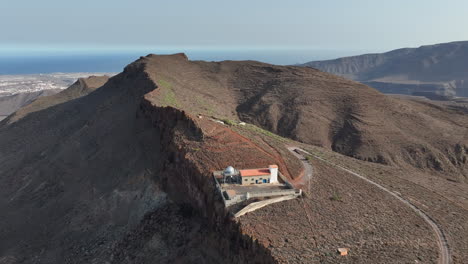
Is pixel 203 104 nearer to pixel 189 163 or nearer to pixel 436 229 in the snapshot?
Answer: pixel 189 163

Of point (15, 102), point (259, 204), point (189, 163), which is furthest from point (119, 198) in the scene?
point (15, 102)

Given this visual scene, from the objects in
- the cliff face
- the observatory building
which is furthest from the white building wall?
the cliff face

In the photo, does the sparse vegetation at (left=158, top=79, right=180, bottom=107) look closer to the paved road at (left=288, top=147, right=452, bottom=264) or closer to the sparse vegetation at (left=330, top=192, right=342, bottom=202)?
the paved road at (left=288, top=147, right=452, bottom=264)

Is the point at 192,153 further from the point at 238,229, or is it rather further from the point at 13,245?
the point at 13,245

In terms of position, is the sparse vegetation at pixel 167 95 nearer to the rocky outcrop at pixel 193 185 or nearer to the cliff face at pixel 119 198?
the cliff face at pixel 119 198

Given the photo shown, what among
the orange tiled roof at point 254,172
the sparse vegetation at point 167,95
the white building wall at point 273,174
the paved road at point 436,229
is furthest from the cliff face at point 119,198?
the paved road at point 436,229

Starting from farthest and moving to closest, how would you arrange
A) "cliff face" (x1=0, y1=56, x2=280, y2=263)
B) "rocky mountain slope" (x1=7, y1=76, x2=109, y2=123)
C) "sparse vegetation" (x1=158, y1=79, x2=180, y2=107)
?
"rocky mountain slope" (x1=7, y1=76, x2=109, y2=123) < "sparse vegetation" (x1=158, y1=79, x2=180, y2=107) < "cliff face" (x1=0, y1=56, x2=280, y2=263)

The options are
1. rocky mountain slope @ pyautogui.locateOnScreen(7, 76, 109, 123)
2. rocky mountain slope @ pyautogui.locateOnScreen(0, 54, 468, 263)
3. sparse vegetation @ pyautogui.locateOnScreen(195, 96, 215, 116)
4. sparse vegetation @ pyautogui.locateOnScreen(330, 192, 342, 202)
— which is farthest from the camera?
rocky mountain slope @ pyautogui.locateOnScreen(7, 76, 109, 123)

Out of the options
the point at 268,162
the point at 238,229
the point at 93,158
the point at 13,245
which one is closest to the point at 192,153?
the point at 268,162
